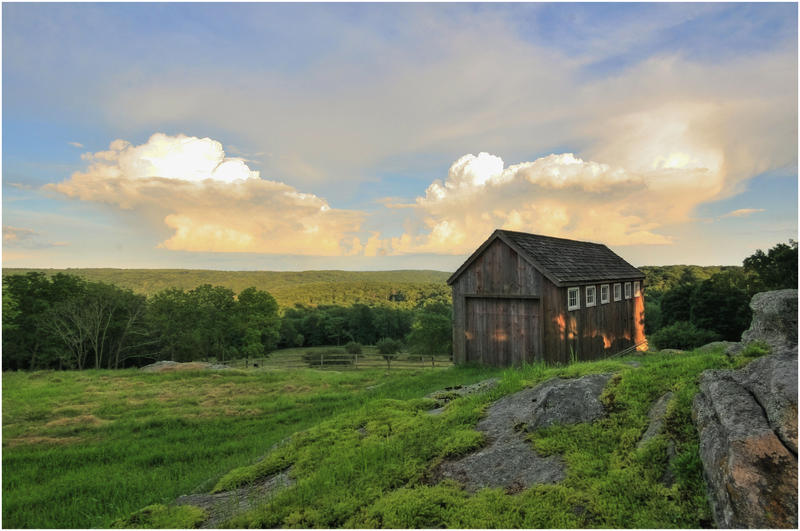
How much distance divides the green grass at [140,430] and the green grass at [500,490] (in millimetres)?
2671

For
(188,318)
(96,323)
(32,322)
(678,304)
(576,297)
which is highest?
(576,297)

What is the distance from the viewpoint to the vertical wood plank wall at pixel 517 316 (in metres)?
19.2

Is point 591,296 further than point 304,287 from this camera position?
No

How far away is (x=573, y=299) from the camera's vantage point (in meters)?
20.2

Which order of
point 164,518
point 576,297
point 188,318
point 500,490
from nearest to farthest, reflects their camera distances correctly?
point 500,490 → point 164,518 → point 576,297 → point 188,318

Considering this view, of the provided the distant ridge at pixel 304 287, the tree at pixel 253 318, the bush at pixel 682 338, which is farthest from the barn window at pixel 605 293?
the distant ridge at pixel 304 287

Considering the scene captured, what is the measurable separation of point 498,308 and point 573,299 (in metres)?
3.64

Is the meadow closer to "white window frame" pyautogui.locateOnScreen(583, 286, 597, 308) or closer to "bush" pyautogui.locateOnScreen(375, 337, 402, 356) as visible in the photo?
"white window frame" pyautogui.locateOnScreen(583, 286, 597, 308)

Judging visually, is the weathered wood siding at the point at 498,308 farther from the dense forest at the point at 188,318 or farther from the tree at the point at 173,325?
the tree at the point at 173,325

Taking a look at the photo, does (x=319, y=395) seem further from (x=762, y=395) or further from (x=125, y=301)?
(x=125, y=301)

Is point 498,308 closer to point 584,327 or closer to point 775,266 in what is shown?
point 584,327

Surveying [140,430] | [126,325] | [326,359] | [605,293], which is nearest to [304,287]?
[126,325]

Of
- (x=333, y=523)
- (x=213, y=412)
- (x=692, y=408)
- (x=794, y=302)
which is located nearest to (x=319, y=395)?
(x=213, y=412)

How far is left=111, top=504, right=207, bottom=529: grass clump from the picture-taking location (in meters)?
6.36
